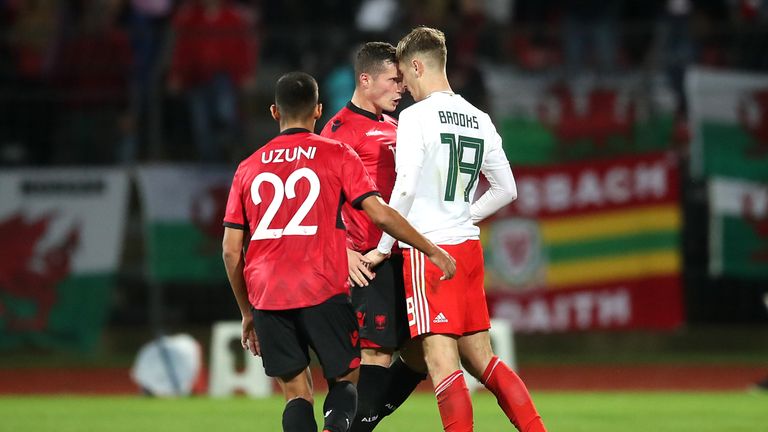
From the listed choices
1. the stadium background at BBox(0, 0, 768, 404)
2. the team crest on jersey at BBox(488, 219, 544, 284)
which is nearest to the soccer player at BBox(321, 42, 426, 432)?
the stadium background at BBox(0, 0, 768, 404)

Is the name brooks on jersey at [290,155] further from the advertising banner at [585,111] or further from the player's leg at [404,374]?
the advertising banner at [585,111]

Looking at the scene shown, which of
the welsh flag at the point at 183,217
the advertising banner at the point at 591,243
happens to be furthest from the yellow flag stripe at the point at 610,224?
the welsh flag at the point at 183,217

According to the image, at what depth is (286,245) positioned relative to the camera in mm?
6199

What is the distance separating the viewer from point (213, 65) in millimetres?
14164

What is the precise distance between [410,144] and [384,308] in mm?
1009

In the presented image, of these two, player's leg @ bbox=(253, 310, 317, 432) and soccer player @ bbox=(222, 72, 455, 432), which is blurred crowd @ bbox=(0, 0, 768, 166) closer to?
soccer player @ bbox=(222, 72, 455, 432)

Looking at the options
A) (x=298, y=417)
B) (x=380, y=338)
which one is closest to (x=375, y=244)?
(x=380, y=338)

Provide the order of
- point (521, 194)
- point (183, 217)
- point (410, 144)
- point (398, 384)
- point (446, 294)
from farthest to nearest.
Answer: point (521, 194) → point (183, 217) → point (398, 384) → point (446, 294) → point (410, 144)

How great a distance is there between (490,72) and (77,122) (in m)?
4.50

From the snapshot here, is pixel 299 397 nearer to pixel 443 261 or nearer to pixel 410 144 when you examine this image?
pixel 443 261

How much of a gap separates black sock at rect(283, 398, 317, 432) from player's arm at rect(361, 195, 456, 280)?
0.95 m

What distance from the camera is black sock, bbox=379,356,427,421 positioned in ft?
23.2

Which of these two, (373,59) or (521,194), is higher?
(373,59)

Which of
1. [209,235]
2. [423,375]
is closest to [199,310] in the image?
[209,235]
